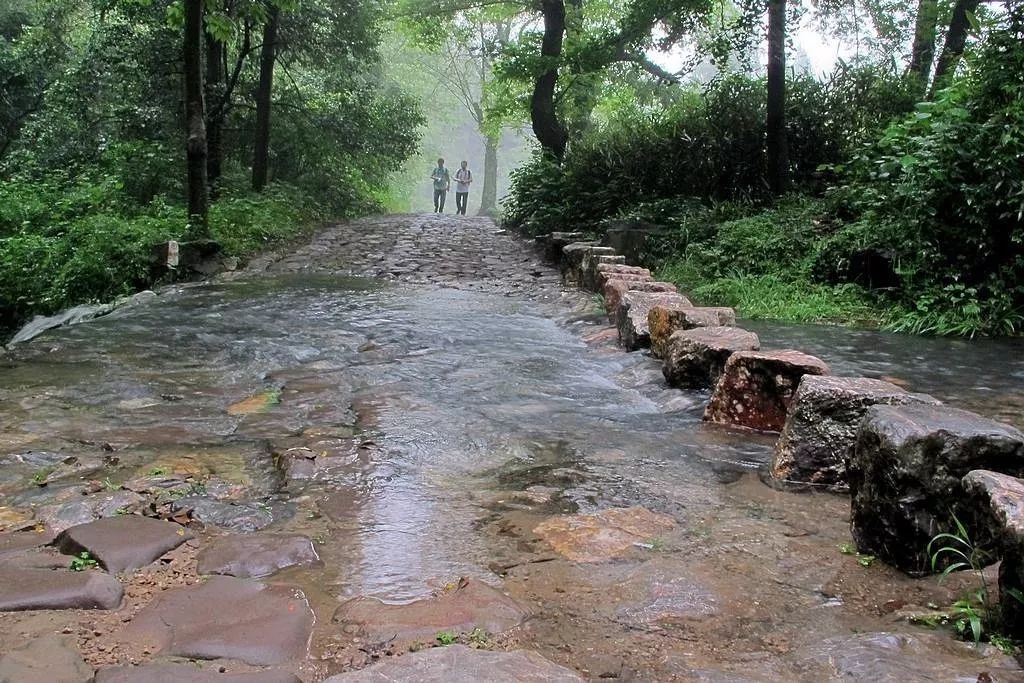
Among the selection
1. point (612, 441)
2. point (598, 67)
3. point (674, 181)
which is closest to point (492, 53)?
point (598, 67)

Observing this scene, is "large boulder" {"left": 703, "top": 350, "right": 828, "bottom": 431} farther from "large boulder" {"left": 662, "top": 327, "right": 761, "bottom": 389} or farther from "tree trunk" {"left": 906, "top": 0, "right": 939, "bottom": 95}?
"tree trunk" {"left": 906, "top": 0, "right": 939, "bottom": 95}

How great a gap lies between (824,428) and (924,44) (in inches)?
481

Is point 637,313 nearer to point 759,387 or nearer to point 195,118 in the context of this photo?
point 759,387

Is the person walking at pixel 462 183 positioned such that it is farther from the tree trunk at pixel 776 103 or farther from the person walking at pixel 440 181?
the tree trunk at pixel 776 103

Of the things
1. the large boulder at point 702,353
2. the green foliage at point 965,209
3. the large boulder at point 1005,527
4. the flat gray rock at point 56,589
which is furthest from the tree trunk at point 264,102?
the large boulder at point 1005,527

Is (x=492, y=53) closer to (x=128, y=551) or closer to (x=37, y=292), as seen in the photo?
(x=37, y=292)

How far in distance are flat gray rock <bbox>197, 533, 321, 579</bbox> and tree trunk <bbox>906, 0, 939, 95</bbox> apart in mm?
12152

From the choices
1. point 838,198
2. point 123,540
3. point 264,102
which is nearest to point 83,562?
point 123,540

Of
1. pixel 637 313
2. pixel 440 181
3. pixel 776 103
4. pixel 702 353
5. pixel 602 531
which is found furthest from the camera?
pixel 440 181

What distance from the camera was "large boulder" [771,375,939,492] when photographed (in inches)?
129

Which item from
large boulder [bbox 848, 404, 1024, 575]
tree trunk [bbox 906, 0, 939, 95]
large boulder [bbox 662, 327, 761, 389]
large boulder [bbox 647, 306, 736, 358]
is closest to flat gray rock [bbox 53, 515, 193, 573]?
large boulder [bbox 848, 404, 1024, 575]

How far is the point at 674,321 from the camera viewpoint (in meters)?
5.70

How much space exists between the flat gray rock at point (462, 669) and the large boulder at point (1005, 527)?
106 cm

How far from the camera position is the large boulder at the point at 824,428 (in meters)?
3.27
